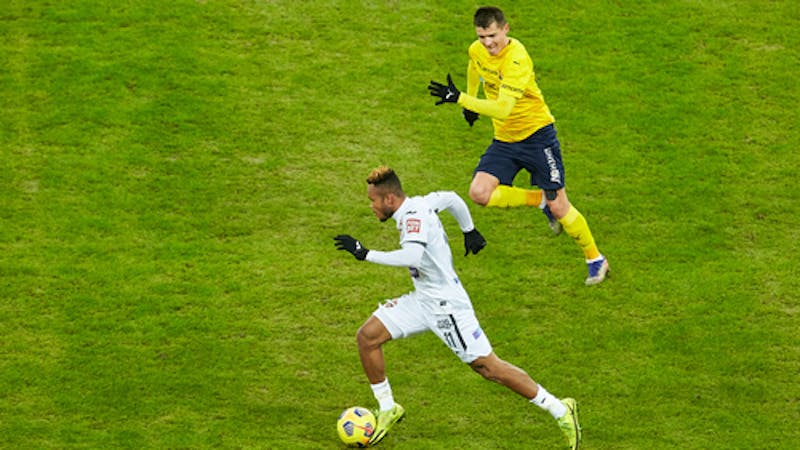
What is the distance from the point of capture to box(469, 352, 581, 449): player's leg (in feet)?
36.1

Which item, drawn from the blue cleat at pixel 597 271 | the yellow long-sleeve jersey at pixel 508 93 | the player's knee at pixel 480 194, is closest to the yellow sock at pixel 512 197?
the player's knee at pixel 480 194

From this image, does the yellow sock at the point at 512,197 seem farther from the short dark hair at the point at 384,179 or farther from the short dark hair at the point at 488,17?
the short dark hair at the point at 384,179

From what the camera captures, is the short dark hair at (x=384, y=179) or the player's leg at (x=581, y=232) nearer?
the short dark hair at (x=384, y=179)

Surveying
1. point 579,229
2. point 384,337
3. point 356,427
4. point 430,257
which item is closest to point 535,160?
point 579,229

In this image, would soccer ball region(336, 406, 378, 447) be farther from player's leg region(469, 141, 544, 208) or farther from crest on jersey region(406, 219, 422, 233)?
player's leg region(469, 141, 544, 208)

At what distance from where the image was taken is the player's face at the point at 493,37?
13039 millimetres

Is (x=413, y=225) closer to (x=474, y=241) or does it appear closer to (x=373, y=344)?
(x=373, y=344)

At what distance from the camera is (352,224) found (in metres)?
15.0

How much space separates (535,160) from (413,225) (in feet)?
10.6

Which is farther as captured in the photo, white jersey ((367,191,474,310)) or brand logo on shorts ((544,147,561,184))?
brand logo on shorts ((544,147,561,184))

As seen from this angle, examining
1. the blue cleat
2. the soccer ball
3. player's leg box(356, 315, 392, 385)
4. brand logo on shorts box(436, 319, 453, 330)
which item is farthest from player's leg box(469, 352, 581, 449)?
the blue cleat

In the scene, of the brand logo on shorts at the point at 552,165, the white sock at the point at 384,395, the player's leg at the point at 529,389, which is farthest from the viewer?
the brand logo on shorts at the point at 552,165

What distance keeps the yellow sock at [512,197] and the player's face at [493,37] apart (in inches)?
64.4

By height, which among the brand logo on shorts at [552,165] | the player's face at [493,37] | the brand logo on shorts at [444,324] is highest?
the player's face at [493,37]
